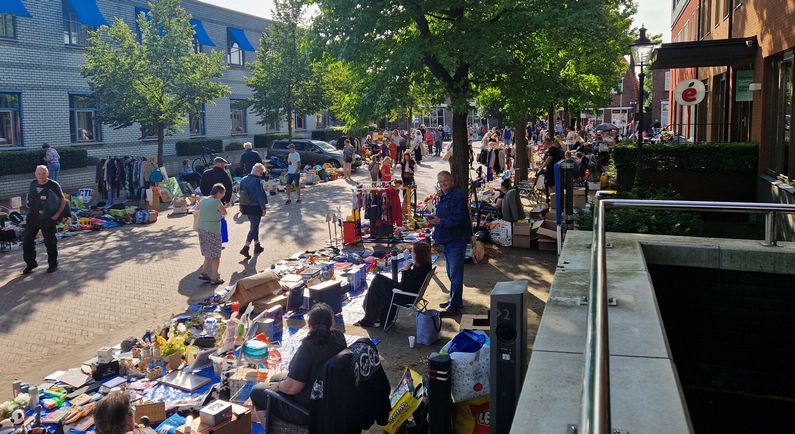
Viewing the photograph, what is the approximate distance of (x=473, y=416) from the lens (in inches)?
231

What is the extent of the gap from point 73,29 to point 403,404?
27926mm

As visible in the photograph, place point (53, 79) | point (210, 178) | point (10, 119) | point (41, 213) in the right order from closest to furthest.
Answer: point (41, 213) → point (210, 178) → point (10, 119) → point (53, 79)

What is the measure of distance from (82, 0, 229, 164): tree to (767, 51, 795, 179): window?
64.1ft

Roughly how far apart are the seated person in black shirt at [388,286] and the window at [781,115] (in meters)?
8.09

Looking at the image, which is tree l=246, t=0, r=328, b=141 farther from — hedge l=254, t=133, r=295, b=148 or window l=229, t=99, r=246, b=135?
hedge l=254, t=133, r=295, b=148

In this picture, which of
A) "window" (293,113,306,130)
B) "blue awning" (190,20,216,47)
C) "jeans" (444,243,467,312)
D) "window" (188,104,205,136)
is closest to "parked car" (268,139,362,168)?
"window" (188,104,205,136)

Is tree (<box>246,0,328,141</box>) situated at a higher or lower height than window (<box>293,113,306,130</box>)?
higher

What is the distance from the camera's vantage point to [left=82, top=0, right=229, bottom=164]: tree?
24.8m

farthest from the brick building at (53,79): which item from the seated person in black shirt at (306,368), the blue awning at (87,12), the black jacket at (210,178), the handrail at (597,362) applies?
the handrail at (597,362)

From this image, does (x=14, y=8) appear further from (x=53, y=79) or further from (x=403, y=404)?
(x=403, y=404)

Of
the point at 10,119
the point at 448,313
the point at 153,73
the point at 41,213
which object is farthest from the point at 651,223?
the point at 10,119

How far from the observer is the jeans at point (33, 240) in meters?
12.5

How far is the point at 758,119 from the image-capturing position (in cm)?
1542

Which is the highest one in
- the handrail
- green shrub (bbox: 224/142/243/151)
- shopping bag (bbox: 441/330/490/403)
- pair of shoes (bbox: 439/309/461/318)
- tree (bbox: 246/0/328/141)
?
tree (bbox: 246/0/328/141)
